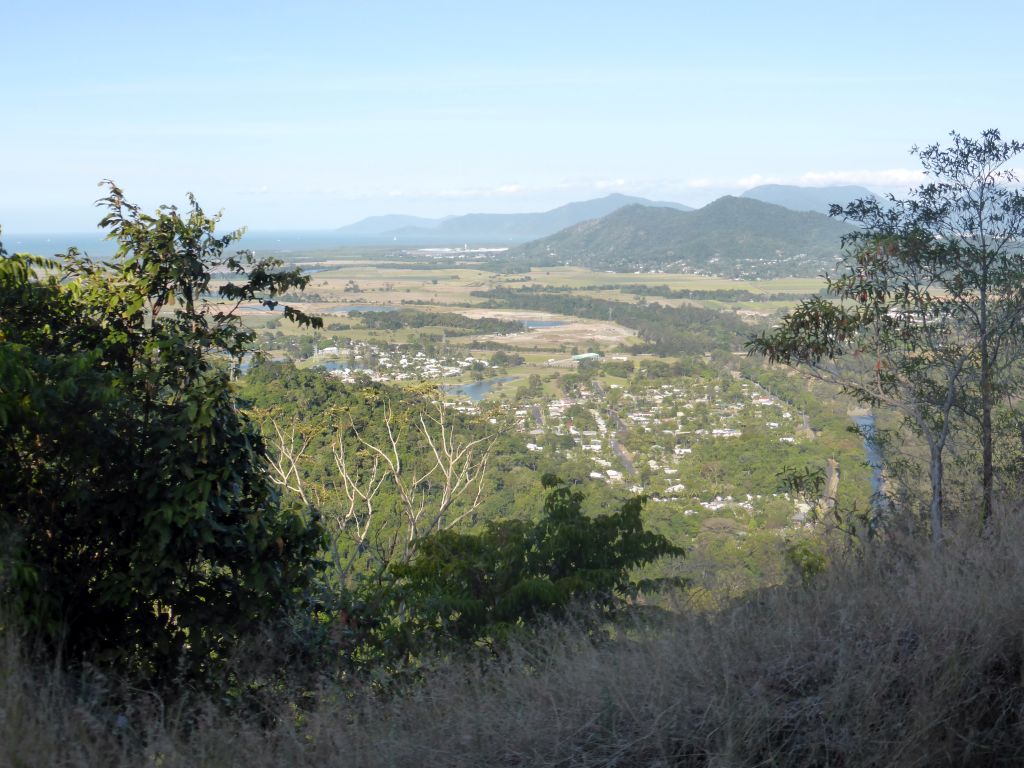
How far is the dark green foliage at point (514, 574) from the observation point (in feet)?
16.6

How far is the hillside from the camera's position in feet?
212

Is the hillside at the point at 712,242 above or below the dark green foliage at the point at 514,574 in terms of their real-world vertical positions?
above

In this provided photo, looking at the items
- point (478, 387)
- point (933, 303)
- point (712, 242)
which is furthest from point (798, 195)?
point (933, 303)

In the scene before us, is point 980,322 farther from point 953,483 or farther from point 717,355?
point 717,355

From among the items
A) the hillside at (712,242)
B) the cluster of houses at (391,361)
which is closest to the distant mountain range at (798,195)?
the hillside at (712,242)

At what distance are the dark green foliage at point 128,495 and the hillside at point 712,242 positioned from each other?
52.9m

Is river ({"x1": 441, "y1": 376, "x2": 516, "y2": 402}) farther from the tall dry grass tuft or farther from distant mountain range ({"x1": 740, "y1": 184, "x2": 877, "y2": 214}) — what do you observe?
distant mountain range ({"x1": 740, "y1": 184, "x2": 877, "y2": 214})

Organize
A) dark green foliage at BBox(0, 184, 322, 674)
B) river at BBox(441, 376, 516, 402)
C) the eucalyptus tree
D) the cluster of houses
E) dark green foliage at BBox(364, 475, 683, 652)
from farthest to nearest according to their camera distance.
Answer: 1. the cluster of houses
2. river at BBox(441, 376, 516, 402)
3. the eucalyptus tree
4. dark green foliage at BBox(364, 475, 683, 652)
5. dark green foliage at BBox(0, 184, 322, 674)

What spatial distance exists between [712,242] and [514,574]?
7507 cm

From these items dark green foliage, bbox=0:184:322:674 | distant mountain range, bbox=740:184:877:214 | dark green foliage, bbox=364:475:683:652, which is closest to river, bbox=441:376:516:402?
dark green foliage, bbox=364:475:683:652

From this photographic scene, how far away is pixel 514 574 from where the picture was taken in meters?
6.00

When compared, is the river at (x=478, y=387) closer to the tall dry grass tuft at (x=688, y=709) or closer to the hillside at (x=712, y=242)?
the tall dry grass tuft at (x=688, y=709)

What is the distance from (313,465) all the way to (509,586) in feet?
21.9

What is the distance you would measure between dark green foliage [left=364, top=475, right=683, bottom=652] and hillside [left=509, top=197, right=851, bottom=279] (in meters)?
50.0
